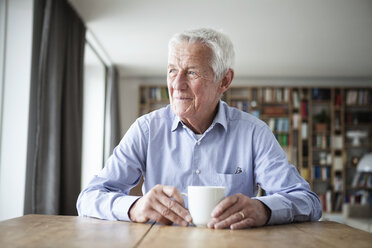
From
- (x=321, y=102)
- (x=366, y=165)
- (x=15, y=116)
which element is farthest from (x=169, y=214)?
(x=321, y=102)

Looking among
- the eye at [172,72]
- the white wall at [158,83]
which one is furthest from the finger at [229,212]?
the white wall at [158,83]

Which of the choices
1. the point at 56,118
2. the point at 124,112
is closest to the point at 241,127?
the point at 56,118

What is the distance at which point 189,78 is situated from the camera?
1.49 m

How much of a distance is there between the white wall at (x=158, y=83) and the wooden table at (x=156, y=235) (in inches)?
266

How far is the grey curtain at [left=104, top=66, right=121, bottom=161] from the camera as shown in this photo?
6.56 m

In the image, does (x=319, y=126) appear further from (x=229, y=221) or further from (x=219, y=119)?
(x=229, y=221)

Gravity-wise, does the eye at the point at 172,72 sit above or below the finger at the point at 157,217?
above

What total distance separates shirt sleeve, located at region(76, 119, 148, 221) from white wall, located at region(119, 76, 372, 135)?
6.31 meters

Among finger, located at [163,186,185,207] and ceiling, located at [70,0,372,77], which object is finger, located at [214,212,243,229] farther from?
ceiling, located at [70,0,372,77]

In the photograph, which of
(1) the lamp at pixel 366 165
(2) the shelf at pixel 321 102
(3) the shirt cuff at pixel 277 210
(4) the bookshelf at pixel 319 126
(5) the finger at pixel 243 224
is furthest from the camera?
(2) the shelf at pixel 321 102

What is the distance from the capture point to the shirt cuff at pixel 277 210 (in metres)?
1.09

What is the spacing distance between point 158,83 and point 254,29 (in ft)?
10.7

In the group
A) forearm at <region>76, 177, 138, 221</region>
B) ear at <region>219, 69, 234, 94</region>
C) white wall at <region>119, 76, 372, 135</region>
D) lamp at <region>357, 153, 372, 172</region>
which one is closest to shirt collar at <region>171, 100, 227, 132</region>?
ear at <region>219, 69, 234, 94</region>

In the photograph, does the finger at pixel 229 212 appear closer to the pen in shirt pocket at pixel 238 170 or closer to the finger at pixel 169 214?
the finger at pixel 169 214
